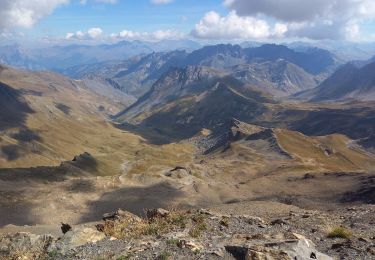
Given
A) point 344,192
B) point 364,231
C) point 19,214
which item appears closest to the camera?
point 364,231

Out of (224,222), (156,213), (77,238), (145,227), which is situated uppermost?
(145,227)

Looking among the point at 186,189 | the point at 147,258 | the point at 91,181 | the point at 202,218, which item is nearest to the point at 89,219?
the point at 91,181

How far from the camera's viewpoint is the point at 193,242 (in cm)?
2455

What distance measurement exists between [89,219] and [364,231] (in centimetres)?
6824

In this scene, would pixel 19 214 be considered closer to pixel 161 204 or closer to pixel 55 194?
pixel 55 194

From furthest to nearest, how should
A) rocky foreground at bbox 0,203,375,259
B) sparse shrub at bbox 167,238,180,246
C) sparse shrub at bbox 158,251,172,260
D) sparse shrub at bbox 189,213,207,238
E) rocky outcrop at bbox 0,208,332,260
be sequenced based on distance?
sparse shrub at bbox 189,213,207,238 → sparse shrub at bbox 167,238,180,246 → rocky foreground at bbox 0,203,375,259 → rocky outcrop at bbox 0,208,332,260 → sparse shrub at bbox 158,251,172,260

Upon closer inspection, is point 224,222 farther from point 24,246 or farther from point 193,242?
point 24,246

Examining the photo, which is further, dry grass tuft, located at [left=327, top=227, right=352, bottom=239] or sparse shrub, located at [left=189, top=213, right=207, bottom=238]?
dry grass tuft, located at [left=327, top=227, right=352, bottom=239]

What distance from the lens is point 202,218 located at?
101 feet

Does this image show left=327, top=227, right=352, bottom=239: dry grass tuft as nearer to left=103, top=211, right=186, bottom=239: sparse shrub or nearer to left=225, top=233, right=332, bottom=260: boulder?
left=225, top=233, right=332, bottom=260: boulder

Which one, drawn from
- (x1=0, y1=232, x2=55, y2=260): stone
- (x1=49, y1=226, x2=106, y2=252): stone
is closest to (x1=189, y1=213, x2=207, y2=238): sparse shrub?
(x1=49, y1=226, x2=106, y2=252): stone

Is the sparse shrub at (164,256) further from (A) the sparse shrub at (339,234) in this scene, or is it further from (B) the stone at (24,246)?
(A) the sparse shrub at (339,234)

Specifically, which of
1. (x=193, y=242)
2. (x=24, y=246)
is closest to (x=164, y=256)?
(x=193, y=242)

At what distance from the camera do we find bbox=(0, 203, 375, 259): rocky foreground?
23.4 meters
